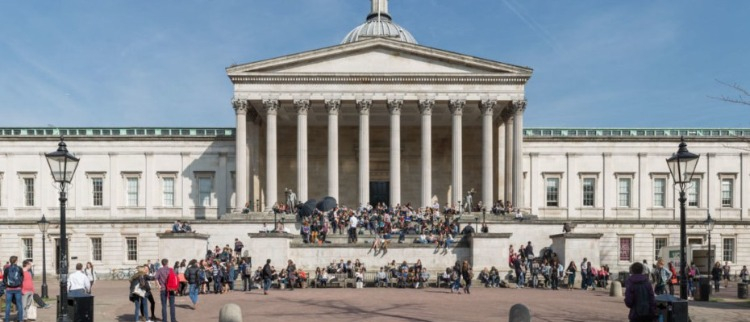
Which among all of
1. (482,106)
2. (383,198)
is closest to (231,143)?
(383,198)

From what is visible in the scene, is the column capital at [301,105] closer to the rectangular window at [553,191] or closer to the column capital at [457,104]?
the column capital at [457,104]

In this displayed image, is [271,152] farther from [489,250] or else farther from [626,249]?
[626,249]

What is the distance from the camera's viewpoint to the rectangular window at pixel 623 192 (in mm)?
55156

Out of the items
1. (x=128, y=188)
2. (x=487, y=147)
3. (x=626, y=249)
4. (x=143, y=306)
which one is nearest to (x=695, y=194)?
(x=626, y=249)

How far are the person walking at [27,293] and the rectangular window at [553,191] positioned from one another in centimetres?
4399

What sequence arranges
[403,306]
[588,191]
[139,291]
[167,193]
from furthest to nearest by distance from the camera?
[588,191]
[167,193]
[403,306]
[139,291]

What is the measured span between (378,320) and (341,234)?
19.9 meters

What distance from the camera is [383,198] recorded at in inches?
2224

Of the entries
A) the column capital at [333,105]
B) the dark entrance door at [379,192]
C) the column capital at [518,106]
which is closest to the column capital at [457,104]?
the column capital at [518,106]

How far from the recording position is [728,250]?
176 ft

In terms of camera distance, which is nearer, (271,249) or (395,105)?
(271,249)

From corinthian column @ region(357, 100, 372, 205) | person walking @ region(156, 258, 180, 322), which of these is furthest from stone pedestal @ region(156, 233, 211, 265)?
person walking @ region(156, 258, 180, 322)

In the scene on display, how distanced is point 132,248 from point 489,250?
3117 cm

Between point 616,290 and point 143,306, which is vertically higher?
point 143,306
